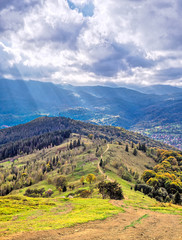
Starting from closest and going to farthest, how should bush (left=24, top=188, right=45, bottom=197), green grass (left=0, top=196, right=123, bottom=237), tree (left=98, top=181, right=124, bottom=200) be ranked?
green grass (left=0, top=196, right=123, bottom=237) → tree (left=98, top=181, right=124, bottom=200) → bush (left=24, top=188, right=45, bottom=197)

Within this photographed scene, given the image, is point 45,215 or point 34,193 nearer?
point 45,215

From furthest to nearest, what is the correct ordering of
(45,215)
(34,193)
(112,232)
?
(34,193) < (45,215) < (112,232)

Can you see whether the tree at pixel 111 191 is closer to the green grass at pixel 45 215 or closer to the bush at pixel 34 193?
the green grass at pixel 45 215

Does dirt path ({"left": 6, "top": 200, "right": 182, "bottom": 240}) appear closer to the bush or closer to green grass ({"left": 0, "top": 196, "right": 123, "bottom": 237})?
green grass ({"left": 0, "top": 196, "right": 123, "bottom": 237})

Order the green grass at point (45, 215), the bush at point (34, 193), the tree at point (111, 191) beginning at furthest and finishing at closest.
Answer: the bush at point (34, 193)
the tree at point (111, 191)
the green grass at point (45, 215)

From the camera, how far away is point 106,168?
466ft

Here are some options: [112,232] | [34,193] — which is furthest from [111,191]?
[34,193]

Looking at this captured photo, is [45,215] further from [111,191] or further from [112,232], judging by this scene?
[111,191]

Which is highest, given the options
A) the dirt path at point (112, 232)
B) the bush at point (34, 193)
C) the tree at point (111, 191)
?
the dirt path at point (112, 232)

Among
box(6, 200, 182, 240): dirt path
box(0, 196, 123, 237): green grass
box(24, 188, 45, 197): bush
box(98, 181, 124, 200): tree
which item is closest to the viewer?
box(6, 200, 182, 240): dirt path

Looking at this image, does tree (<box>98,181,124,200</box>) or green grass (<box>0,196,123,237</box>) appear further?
tree (<box>98,181,124,200</box>)

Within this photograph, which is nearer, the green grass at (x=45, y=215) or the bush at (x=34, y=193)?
the green grass at (x=45, y=215)

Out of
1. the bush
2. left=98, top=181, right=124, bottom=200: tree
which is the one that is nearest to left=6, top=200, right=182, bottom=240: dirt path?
left=98, top=181, right=124, bottom=200: tree

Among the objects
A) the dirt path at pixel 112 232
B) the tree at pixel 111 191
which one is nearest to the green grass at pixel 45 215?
the dirt path at pixel 112 232
